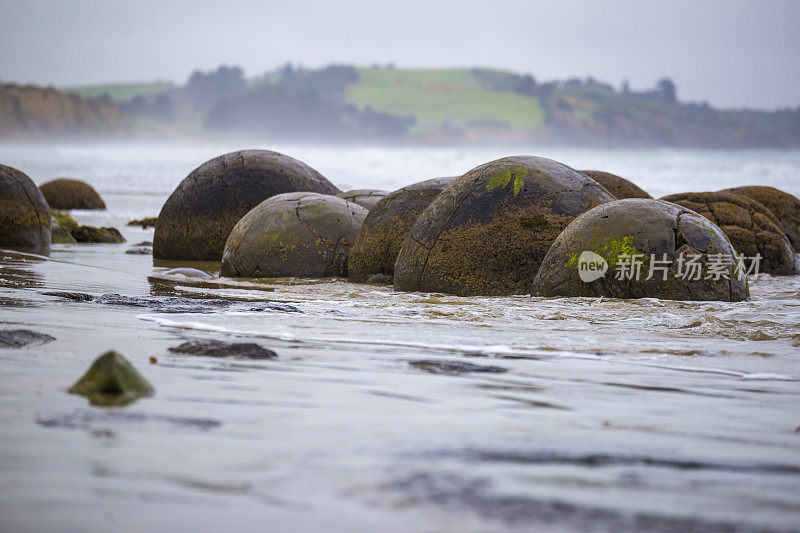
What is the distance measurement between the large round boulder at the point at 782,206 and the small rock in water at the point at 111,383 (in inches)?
394

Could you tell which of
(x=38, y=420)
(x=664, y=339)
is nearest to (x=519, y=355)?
(x=664, y=339)

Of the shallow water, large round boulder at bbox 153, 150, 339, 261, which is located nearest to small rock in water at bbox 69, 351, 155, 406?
the shallow water

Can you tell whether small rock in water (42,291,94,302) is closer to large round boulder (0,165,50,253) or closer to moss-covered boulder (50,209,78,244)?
large round boulder (0,165,50,253)

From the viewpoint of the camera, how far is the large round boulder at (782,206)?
37.7ft

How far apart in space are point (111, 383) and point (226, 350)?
3.06 ft

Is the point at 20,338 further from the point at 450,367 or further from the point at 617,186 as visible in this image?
the point at 617,186

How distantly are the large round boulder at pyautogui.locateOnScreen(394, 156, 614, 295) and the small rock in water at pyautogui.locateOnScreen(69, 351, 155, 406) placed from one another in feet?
13.5

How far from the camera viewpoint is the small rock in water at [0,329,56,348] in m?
3.86

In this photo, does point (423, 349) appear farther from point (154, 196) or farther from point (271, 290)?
point (154, 196)

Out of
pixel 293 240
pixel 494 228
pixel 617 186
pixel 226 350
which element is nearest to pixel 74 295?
pixel 226 350

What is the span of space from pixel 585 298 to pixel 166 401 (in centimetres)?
394

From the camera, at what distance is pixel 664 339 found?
15.5 feet

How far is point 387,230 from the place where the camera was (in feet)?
26.0

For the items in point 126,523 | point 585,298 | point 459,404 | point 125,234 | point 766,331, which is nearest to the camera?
point 126,523
